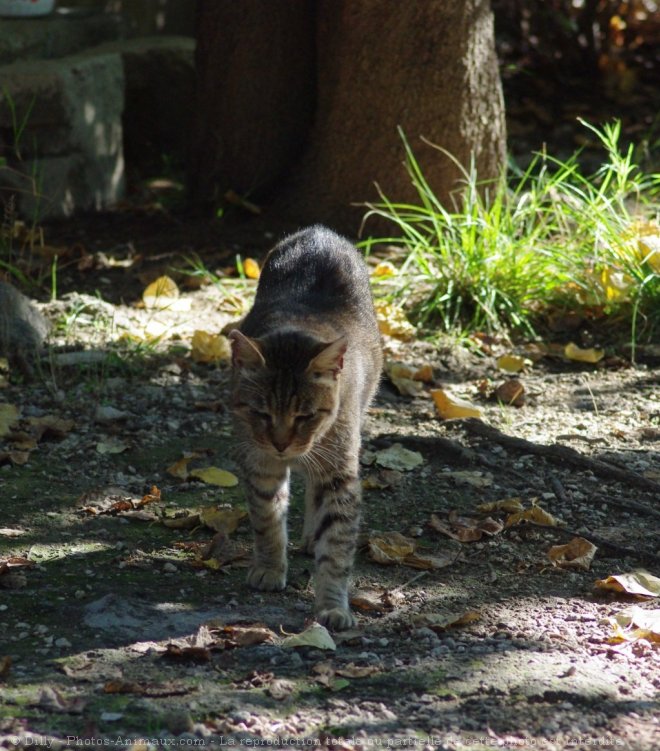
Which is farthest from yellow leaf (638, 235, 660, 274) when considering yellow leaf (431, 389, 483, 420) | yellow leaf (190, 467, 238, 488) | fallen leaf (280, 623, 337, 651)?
fallen leaf (280, 623, 337, 651)

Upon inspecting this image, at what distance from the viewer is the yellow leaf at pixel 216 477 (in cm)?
483

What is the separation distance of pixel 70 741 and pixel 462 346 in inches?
154

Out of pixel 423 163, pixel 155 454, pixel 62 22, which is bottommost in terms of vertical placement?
pixel 155 454

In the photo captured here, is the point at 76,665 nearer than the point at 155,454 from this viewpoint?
Yes

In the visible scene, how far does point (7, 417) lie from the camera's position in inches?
203

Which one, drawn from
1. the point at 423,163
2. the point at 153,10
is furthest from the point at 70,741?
the point at 153,10

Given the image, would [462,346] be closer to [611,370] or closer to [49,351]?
[611,370]

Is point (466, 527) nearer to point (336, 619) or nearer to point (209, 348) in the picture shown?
point (336, 619)

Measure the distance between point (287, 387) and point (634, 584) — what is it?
54.9 inches

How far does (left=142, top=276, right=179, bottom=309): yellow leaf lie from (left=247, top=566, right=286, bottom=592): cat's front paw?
9.37ft

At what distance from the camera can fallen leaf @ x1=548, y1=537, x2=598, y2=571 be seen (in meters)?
4.22

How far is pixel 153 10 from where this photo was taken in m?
9.69

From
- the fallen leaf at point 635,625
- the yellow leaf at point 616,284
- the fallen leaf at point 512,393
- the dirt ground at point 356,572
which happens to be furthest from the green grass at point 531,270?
the fallen leaf at point 635,625

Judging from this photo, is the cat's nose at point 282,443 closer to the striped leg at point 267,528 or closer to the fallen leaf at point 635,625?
the striped leg at point 267,528
